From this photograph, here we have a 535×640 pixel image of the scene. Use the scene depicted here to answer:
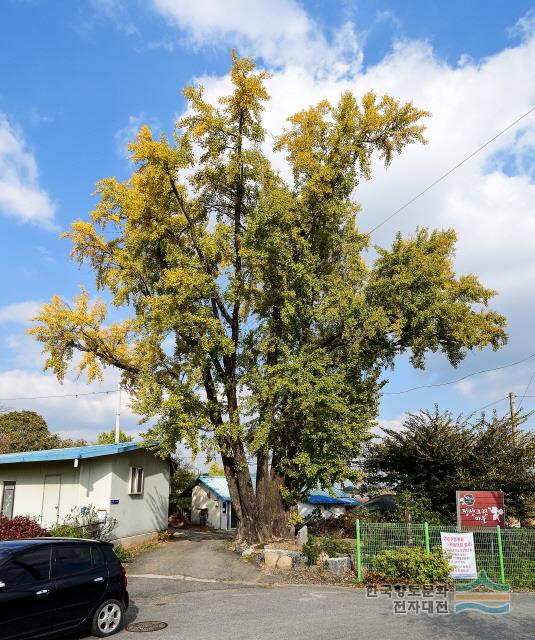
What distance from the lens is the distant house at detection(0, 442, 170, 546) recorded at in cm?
2000

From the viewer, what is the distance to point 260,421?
19.6 meters

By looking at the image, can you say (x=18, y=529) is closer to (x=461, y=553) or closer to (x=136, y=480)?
(x=136, y=480)

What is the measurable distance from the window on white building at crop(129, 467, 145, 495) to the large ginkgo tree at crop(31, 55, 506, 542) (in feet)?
12.0

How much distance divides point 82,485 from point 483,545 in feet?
44.0

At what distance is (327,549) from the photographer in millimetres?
16734

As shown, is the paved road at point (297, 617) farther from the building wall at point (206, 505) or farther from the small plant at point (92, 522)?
the building wall at point (206, 505)

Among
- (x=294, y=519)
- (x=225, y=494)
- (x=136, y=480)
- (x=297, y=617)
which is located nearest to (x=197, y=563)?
(x=294, y=519)

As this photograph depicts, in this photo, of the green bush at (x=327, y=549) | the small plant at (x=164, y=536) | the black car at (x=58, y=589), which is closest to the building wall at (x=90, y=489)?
the small plant at (x=164, y=536)

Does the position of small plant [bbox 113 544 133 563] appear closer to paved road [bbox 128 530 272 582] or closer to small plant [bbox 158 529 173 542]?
paved road [bbox 128 530 272 582]

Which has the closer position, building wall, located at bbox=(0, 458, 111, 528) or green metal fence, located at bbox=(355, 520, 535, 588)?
green metal fence, located at bbox=(355, 520, 535, 588)

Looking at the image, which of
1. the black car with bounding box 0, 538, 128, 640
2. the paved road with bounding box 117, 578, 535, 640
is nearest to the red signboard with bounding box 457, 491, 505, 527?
the paved road with bounding box 117, 578, 535, 640

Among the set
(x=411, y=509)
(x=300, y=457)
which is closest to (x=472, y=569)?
(x=411, y=509)

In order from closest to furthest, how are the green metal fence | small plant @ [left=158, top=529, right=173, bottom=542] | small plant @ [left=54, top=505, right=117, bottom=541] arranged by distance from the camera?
the green metal fence
small plant @ [left=54, top=505, right=117, bottom=541]
small plant @ [left=158, top=529, right=173, bottom=542]

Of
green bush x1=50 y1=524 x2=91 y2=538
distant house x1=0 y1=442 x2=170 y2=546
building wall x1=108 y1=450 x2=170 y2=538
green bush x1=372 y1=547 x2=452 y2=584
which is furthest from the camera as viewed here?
building wall x1=108 y1=450 x2=170 y2=538
